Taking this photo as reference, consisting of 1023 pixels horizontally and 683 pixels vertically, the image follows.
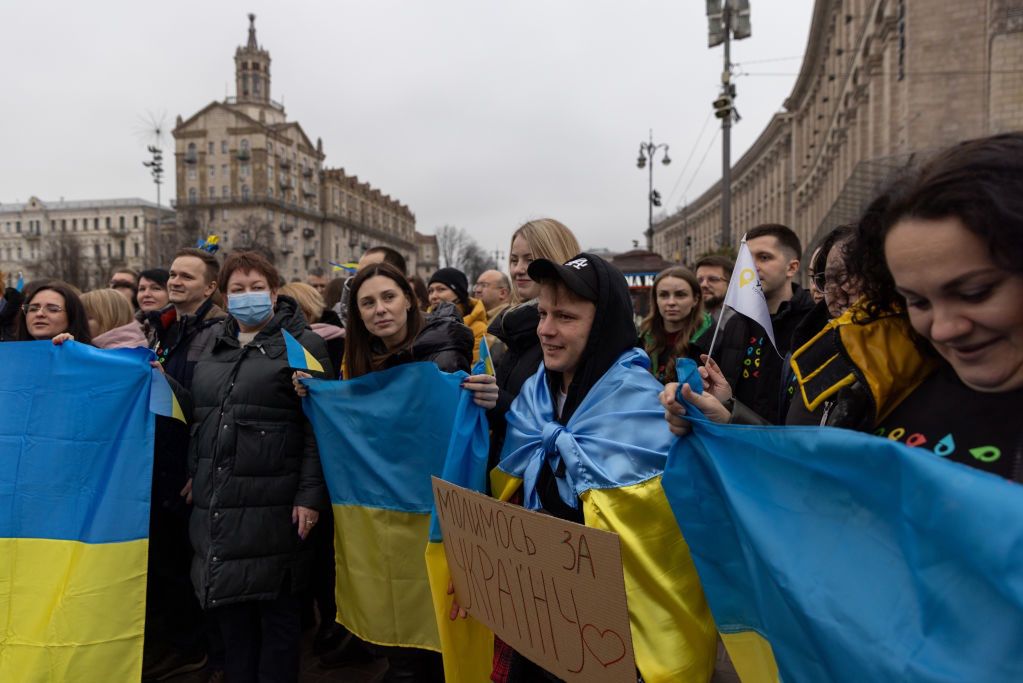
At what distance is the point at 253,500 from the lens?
3.40 metres

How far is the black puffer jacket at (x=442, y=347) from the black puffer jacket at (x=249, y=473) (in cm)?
57

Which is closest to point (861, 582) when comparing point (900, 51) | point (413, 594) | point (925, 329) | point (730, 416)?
point (925, 329)

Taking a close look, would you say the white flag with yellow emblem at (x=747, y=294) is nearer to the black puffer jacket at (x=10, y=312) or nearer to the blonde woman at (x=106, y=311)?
the blonde woman at (x=106, y=311)

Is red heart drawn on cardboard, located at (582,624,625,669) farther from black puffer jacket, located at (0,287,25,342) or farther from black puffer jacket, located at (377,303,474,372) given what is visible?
black puffer jacket, located at (0,287,25,342)

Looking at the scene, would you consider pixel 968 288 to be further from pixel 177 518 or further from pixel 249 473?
pixel 177 518

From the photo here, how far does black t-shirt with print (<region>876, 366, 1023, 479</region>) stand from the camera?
1.35 meters

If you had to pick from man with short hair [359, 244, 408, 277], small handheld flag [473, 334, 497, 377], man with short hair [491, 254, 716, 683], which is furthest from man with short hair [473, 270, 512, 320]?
man with short hair [491, 254, 716, 683]

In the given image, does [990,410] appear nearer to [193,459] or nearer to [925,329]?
[925,329]

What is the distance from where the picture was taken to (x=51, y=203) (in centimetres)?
10988

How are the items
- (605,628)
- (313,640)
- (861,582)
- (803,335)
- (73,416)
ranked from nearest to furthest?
(861,582)
(605,628)
(803,335)
(73,416)
(313,640)

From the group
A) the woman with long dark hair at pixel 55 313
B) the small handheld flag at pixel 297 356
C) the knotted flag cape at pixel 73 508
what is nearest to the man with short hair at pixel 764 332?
the small handheld flag at pixel 297 356

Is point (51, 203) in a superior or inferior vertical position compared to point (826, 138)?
superior

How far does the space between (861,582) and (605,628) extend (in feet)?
2.60

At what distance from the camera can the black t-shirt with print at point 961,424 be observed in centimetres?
135
